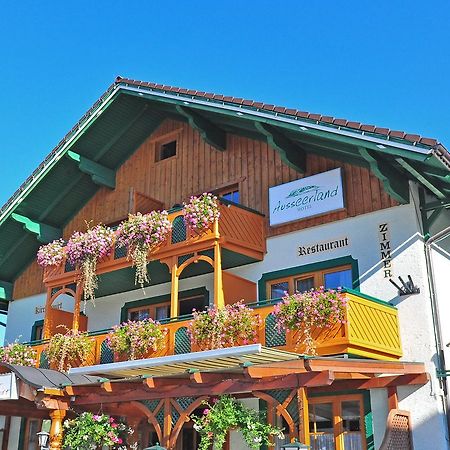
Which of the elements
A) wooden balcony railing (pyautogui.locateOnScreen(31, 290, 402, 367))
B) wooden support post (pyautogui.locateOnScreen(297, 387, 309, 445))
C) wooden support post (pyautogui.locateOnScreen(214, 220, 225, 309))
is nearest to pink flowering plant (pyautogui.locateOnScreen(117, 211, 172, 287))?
wooden support post (pyautogui.locateOnScreen(214, 220, 225, 309))

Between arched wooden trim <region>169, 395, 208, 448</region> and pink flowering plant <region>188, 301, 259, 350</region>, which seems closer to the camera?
arched wooden trim <region>169, 395, 208, 448</region>

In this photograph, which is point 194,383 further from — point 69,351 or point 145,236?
point 69,351

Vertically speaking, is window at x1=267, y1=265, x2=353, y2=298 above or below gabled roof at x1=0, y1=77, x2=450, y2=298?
below

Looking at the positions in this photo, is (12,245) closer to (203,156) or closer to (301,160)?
(203,156)

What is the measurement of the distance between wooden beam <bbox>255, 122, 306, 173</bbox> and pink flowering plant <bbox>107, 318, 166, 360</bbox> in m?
4.50

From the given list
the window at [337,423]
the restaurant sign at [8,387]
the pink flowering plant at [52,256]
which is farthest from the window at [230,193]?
the restaurant sign at [8,387]

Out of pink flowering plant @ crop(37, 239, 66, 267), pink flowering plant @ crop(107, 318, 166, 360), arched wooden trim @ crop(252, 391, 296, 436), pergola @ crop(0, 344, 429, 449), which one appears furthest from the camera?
pink flowering plant @ crop(37, 239, 66, 267)

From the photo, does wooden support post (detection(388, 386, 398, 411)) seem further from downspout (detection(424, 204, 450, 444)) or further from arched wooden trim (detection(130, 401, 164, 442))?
arched wooden trim (detection(130, 401, 164, 442))

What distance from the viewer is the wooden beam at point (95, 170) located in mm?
18938

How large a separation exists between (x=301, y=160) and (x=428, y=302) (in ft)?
14.2

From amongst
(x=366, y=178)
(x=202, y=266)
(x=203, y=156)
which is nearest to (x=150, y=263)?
(x=202, y=266)

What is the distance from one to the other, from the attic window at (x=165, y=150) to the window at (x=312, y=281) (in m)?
5.23

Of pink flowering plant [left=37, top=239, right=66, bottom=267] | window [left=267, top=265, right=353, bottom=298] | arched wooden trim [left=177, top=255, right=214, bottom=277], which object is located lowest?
window [left=267, top=265, right=353, bottom=298]

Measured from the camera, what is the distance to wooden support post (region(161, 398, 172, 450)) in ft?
39.7
